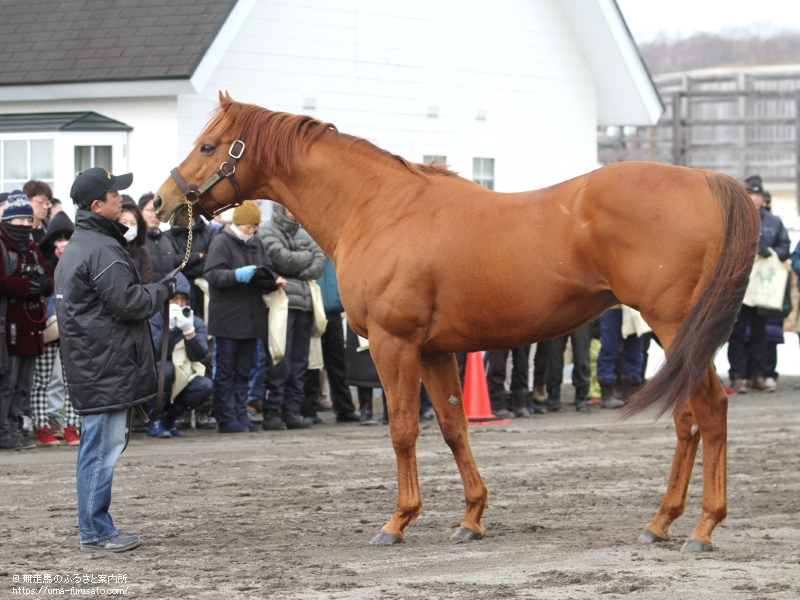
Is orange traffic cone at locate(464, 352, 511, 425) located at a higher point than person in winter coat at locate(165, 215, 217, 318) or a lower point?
lower

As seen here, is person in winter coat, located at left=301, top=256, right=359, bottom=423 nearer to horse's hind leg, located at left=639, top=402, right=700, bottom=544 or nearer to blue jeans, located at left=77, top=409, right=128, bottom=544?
blue jeans, located at left=77, top=409, right=128, bottom=544

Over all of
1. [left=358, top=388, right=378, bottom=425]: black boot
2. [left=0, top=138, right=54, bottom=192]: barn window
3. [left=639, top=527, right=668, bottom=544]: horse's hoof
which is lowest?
[left=639, top=527, right=668, bottom=544]: horse's hoof

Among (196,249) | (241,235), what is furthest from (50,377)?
(241,235)

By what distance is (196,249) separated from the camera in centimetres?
1164

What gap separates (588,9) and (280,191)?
493 inches

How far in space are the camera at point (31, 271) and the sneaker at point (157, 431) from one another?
1.95 meters

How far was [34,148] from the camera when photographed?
1459cm

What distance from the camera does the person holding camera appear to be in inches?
378

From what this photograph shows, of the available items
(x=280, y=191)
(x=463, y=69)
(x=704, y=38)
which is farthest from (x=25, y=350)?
(x=704, y=38)

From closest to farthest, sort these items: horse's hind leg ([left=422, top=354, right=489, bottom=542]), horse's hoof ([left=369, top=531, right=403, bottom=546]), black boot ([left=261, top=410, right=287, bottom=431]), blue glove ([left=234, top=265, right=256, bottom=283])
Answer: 1. horse's hoof ([left=369, top=531, right=403, bottom=546])
2. horse's hind leg ([left=422, top=354, right=489, bottom=542])
3. blue glove ([left=234, top=265, right=256, bottom=283])
4. black boot ([left=261, top=410, right=287, bottom=431])

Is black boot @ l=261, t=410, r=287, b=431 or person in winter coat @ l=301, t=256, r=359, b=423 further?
person in winter coat @ l=301, t=256, r=359, b=423

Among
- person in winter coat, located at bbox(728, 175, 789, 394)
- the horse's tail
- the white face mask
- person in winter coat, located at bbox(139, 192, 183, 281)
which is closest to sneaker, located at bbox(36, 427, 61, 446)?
person in winter coat, located at bbox(139, 192, 183, 281)

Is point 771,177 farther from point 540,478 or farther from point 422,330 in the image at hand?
point 422,330

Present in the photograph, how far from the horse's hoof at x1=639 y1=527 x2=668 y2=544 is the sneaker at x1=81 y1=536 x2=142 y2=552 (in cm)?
268
